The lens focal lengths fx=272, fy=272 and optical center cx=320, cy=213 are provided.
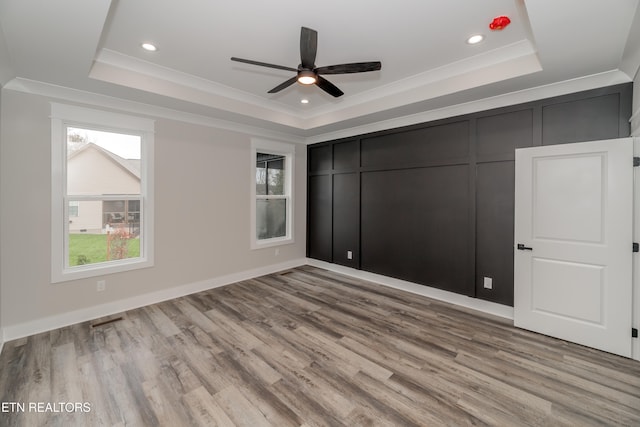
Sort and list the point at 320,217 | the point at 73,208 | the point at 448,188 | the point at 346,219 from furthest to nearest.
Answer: the point at 320,217 → the point at 346,219 → the point at 448,188 → the point at 73,208

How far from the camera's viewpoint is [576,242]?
279cm

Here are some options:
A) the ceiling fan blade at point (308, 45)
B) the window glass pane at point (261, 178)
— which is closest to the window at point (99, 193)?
the window glass pane at point (261, 178)

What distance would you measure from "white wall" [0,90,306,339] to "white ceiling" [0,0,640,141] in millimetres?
530

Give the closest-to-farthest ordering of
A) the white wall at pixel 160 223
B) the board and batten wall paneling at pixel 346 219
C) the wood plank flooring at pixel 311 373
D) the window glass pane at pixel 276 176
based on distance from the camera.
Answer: the wood plank flooring at pixel 311 373 < the white wall at pixel 160 223 < the board and batten wall paneling at pixel 346 219 < the window glass pane at pixel 276 176

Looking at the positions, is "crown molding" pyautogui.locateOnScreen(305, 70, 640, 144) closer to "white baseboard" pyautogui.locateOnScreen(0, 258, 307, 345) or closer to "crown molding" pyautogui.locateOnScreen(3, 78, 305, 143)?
"crown molding" pyautogui.locateOnScreen(3, 78, 305, 143)

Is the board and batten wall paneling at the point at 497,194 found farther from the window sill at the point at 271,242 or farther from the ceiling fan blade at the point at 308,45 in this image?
the window sill at the point at 271,242

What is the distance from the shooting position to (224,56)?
9.82 ft

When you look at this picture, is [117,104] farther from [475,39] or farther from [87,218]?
[475,39]

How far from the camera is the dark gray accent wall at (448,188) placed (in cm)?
300

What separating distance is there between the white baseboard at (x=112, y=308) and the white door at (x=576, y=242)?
4.08 m

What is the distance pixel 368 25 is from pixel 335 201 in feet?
10.6

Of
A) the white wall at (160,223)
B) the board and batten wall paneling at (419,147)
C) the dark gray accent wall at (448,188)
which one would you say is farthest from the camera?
the board and batten wall paneling at (419,147)

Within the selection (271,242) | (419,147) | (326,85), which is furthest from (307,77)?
(271,242)

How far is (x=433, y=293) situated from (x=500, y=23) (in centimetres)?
326
